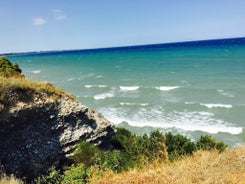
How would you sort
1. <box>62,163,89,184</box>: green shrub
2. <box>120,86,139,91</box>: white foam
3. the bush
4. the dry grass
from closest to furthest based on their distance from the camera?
the dry grass, <box>62,163,89,184</box>: green shrub, the bush, <box>120,86,139,91</box>: white foam

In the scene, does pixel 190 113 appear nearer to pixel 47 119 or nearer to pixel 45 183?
pixel 47 119

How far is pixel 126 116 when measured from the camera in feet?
91.8

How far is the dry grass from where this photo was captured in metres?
5.84

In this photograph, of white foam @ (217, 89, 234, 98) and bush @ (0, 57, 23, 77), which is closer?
bush @ (0, 57, 23, 77)

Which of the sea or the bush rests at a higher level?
the bush

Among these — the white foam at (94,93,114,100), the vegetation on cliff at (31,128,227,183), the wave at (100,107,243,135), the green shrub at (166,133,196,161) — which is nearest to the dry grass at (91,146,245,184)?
the vegetation on cliff at (31,128,227,183)

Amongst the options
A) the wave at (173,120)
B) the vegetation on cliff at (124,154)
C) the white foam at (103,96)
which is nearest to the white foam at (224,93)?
the wave at (173,120)

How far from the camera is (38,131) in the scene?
11.6 metres

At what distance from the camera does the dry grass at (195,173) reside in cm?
584

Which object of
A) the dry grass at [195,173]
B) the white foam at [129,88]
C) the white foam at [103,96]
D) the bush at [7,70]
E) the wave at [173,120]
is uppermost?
the bush at [7,70]

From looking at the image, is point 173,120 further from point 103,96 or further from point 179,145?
point 103,96

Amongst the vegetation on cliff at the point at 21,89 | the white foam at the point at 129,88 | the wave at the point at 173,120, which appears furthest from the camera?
the white foam at the point at 129,88

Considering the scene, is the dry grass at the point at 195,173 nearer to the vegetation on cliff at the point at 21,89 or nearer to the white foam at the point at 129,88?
the vegetation on cliff at the point at 21,89

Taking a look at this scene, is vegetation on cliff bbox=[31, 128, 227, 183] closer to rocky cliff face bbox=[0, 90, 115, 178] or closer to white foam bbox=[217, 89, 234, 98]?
rocky cliff face bbox=[0, 90, 115, 178]
